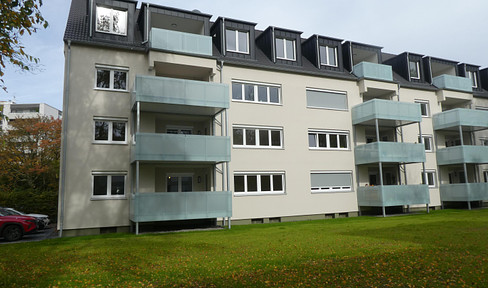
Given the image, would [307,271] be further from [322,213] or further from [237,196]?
[322,213]

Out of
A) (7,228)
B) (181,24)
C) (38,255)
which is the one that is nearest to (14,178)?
(7,228)

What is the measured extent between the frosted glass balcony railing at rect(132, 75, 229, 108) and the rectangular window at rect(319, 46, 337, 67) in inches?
353

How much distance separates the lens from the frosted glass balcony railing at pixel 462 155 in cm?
2423

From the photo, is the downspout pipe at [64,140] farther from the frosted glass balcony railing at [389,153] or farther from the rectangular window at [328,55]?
the frosted glass balcony railing at [389,153]

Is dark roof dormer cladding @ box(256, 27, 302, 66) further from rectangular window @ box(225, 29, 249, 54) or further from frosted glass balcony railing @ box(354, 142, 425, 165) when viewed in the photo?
frosted glass balcony railing @ box(354, 142, 425, 165)

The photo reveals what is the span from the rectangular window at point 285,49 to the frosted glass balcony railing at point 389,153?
715 cm

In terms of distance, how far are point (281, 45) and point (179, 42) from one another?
7.19 m

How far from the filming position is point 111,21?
17672mm

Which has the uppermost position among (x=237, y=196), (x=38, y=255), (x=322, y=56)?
(x=322, y=56)

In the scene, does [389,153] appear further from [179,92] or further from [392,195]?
[179,92]

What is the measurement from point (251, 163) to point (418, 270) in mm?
12401

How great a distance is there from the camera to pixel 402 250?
30.0 feet

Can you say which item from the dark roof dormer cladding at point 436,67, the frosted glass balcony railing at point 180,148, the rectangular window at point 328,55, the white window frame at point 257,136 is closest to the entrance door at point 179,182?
the frosted glass balcony railing at point 180,148

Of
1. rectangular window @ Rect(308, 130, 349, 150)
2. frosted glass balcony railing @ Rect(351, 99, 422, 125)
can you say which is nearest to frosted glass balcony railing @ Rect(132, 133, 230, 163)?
rectangular window @ Rect(308, 130, 349, 150)
